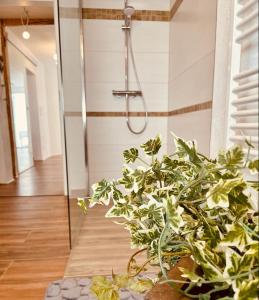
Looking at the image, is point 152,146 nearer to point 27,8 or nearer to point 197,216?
point 197,216

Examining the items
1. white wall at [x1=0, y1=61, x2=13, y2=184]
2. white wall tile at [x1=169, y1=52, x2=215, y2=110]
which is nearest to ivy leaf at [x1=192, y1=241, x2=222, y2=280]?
white wall tile at [x1=169, y1=52, x2=215, y2=110]

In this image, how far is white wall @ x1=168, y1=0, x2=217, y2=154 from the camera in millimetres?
1209

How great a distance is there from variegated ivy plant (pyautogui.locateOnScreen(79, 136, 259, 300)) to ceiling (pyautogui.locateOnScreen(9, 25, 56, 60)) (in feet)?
11.6

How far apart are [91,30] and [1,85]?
1.80m

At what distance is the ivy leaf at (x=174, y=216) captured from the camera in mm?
410

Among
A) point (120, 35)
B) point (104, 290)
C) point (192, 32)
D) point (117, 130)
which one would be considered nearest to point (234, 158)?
point (104, 290)

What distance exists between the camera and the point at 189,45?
1583mm

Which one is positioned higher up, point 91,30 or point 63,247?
point 91,30

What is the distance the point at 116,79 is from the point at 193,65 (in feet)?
2.86

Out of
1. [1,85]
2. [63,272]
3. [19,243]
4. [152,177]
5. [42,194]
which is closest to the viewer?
[152,177]

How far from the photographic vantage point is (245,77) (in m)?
0.72

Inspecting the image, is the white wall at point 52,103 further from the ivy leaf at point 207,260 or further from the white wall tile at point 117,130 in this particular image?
the ivy leaf at point 207,260

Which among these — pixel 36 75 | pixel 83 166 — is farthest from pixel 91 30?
Answer: pixel 36 75

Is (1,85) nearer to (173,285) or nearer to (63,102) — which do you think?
(63,102)
